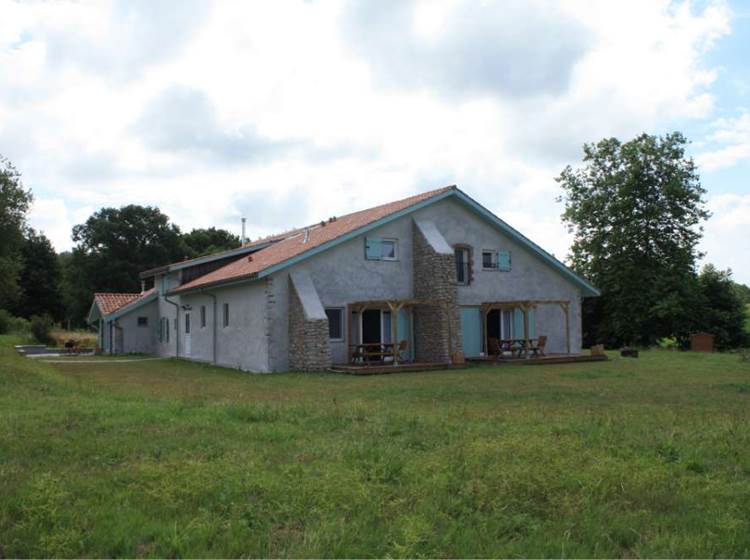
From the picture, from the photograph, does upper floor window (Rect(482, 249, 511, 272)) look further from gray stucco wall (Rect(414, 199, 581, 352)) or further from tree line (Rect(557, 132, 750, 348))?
tree line (Rect(557, 132, 750, 348))

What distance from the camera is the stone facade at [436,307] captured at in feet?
76.6

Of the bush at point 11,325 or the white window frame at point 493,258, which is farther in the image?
the bush at point 11,325

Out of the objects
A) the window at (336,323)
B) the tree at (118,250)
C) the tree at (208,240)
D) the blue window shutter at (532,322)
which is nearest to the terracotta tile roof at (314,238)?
the window at (336,323)

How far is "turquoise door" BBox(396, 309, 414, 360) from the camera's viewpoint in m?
24.3

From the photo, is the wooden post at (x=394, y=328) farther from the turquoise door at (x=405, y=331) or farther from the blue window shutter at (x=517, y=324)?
the blue window shutter at (x=517, y=324)

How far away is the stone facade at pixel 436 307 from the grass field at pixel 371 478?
37.3 feet

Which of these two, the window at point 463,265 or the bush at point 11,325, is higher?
the window at point 463,265

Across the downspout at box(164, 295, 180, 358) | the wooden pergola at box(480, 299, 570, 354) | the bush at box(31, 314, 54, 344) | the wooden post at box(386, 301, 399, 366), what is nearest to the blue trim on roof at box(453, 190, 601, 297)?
the wooden pergola at box(480, 299, 570, 354)

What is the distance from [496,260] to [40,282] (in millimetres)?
53937

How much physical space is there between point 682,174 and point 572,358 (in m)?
19.9

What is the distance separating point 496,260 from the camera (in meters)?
26.6

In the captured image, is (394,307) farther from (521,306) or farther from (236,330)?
(236,330)

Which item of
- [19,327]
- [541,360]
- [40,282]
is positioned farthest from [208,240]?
[541,360]

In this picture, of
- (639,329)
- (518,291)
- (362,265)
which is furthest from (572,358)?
(639,329)
